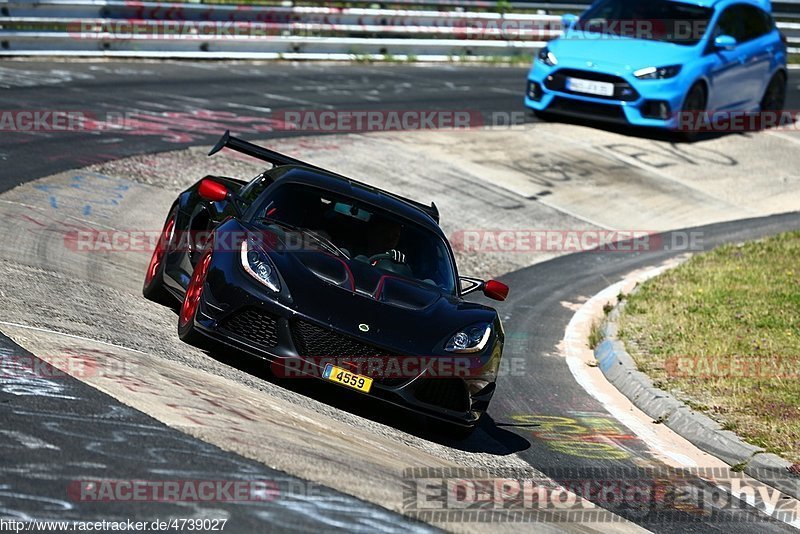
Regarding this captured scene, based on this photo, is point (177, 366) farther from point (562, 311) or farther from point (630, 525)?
point (562, 311)

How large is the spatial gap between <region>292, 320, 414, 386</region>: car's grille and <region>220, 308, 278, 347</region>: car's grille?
14 cm

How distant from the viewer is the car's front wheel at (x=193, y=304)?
7.32 m

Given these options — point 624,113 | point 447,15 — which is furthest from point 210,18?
point 624,113

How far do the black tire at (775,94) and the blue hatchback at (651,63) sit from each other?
862 millimetres

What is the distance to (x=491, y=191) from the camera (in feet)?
49.9

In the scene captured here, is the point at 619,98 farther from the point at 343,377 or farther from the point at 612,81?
the point at 343,377

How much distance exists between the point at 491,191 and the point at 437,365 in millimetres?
8325
